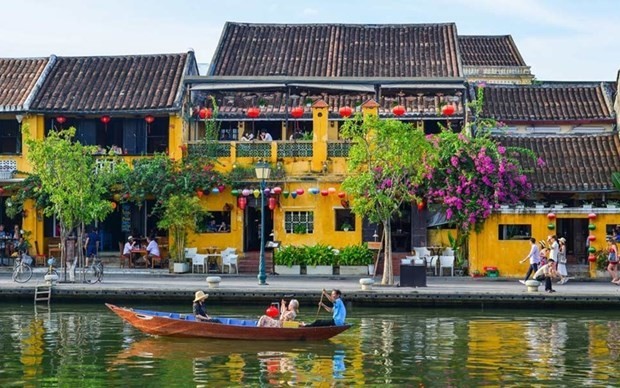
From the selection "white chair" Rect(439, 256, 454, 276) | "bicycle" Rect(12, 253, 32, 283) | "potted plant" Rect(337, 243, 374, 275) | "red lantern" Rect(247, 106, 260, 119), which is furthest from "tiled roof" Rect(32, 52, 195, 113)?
"white chair" Rect(439, 256, 454, 276)

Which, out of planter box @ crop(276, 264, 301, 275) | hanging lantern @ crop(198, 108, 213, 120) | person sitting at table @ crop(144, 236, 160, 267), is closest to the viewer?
planter box @ crop(276, 264, 301, 275)

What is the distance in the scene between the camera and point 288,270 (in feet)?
127

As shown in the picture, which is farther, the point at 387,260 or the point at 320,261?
the point at 320,261

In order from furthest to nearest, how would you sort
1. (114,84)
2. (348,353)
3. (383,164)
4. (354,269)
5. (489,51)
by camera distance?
(489,51)
(114,84)
(354,269)
(383,164)
(348,353)

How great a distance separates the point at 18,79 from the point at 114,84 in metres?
3.47

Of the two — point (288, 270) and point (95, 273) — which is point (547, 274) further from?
point (95, 273)

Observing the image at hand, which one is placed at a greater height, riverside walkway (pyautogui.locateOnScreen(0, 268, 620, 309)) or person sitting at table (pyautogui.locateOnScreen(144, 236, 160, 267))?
person sitting at table (pyautogui.locateOnScreen(144, 236, 160, 267))

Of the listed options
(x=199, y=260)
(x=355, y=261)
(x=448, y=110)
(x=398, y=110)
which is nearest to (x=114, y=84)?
(x=199, y=260)

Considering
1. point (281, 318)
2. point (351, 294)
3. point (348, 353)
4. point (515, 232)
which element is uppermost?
point (515, 232)

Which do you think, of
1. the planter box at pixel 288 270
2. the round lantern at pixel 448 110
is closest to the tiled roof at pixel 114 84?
the planter box at pixel 288 270

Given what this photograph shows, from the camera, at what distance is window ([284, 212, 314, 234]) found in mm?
40250

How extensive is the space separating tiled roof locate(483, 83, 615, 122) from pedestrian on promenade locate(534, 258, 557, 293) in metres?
10.0

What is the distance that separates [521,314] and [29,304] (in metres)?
13.1

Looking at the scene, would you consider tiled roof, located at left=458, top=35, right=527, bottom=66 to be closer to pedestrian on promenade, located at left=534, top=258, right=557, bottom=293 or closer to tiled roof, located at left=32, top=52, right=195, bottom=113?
tiled roof, located at left=32, top=52, right=195, bottom=113
